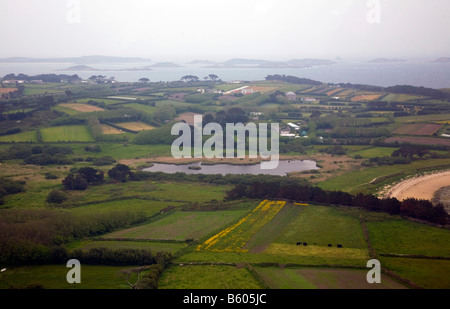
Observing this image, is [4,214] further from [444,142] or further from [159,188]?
[444,142]

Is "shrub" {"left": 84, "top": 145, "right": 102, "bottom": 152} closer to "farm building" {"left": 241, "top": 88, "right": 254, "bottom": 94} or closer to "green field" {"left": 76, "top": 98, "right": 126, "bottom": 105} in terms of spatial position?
"green field" {"left": 76, "top": 98, "right": 126, "bottom": 105}

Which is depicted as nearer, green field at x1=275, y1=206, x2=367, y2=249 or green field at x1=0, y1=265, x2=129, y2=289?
green field at x1=0, y1=265, x2=129, y2=289

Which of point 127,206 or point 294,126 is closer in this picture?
point 127,206

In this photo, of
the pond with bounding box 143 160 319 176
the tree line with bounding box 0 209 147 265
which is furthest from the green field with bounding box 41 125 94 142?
the tree line with bounding box 0 209 147 265

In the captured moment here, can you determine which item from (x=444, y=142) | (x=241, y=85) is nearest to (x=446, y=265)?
(x=444, y=142)

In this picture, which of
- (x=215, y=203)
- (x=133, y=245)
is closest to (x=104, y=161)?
(x=215, y=203)

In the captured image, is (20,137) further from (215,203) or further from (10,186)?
(215,203)
